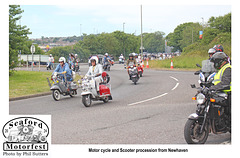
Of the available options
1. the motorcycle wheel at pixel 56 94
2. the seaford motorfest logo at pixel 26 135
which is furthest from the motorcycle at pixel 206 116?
the motorcycle wheel at pixel 56 94

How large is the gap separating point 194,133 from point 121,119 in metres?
3.73

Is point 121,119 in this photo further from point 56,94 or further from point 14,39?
point 14,39

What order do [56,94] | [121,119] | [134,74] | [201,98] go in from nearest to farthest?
[201,98]
[121,119]
[56,94]
[134,74]

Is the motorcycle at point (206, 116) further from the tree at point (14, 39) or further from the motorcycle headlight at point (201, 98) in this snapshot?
the tree at point (14, 39)

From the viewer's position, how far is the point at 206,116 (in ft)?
24.8

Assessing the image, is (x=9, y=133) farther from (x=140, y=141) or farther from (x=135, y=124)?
(x=135, y=124)

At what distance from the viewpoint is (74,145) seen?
25.5 ft

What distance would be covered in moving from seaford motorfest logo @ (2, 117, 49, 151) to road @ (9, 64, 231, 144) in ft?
3.45

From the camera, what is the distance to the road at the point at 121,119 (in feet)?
27.5

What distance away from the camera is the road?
8391mm

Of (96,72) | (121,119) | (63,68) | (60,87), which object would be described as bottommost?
(121,119)

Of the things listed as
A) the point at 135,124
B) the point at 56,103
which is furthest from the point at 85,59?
the point at 135,124

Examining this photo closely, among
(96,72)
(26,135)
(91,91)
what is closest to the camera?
(26,135)

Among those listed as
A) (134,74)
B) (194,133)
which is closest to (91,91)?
(194,133)
